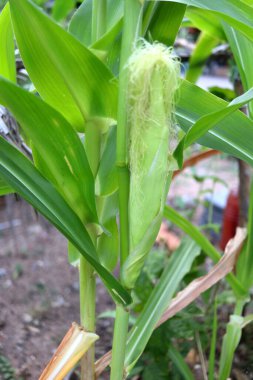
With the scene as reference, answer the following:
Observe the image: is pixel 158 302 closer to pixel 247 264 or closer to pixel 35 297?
pixel 247 264

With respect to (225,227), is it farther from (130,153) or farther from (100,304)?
(130,153)

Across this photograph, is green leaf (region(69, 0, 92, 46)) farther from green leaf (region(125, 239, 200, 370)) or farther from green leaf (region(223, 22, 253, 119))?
green leaf (region(125, 239, 200, 370))

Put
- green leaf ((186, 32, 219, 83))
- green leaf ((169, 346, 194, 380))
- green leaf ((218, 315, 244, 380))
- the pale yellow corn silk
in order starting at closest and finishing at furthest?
the pale yellow corn silk, green leaf ((218, 315, 244, 380)), green leaf ((169, 346, 194, 380)), green leaf ((186, 32, 219, 83))

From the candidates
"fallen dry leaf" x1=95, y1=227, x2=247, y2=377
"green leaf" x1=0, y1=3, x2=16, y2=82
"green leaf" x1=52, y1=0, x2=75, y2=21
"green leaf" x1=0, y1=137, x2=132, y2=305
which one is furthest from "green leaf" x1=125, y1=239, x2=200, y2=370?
"green leaf" x1=52, y1=0, x2=75, y2=21

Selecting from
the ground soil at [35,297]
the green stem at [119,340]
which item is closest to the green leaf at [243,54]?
the green stem at [119,340]

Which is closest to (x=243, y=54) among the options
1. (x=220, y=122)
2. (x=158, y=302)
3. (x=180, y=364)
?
(x=220, y=122)

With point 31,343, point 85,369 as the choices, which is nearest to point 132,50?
point 85,369

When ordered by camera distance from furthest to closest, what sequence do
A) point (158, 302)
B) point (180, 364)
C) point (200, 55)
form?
point (200, 55) → point (180, 364) → point (158, 302)

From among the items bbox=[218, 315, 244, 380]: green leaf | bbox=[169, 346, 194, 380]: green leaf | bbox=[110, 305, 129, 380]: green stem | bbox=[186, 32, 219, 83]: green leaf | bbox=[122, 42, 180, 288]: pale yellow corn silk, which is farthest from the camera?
bbox=[186, 32, 219, 83]: green leaf
